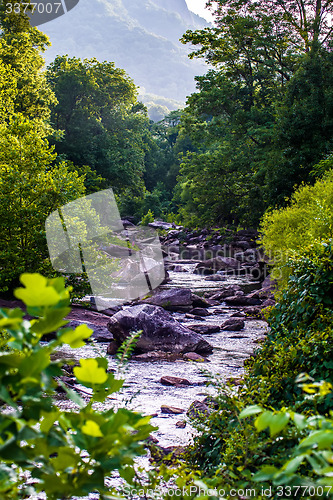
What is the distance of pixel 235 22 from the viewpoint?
25875 mm

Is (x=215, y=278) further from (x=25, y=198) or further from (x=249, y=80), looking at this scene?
(x=249, y=80)

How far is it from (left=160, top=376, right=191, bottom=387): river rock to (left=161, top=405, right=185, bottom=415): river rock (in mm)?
1114

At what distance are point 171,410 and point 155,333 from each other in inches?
127

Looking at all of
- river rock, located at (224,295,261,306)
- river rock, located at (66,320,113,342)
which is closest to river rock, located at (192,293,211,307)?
river rock, located at (224,295,261,306)

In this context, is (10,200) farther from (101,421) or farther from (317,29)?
(317,29)

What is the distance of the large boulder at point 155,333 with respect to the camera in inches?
353

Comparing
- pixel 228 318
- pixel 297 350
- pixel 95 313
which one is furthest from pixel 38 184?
pixel 297 350

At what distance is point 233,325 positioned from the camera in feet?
36.8

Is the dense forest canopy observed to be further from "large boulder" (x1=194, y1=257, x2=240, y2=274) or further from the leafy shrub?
the leafy shrub

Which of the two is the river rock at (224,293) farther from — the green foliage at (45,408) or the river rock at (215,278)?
the green foliage at (45,408)

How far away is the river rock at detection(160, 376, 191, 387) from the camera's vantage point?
7.16m

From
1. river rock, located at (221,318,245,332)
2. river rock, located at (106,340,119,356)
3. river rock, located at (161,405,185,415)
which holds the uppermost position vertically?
river rock, located at (106,340,119,356)

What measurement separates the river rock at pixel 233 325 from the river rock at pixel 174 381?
4.12m

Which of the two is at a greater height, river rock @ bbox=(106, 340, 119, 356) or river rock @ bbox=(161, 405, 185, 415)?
river rock @ bbox=(106, 340, 119, 356)
